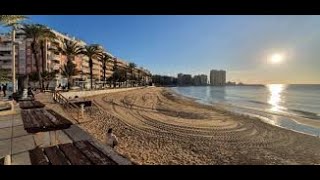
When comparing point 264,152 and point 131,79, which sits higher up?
point 131,79

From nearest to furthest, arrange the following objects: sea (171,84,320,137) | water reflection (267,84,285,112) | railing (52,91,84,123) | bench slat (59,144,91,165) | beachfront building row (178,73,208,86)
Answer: bench slat (59,144,91,165) → beachfront building row (178,73,208,86) → railing (52,91,84,123) → sea (171,84,320,137) → water reflection (267,84,285,112)

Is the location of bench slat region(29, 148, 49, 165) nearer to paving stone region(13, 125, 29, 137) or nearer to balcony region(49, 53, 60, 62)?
paving stone region(13, 125, 29, 137)

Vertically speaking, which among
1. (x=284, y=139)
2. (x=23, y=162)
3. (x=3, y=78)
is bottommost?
(x=284, y=139)

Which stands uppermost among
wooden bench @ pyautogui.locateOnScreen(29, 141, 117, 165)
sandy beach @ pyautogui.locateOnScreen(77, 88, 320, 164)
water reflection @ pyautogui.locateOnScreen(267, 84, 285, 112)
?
wooden bench @ pyautogui.locateOnScreen(29, 141, 117, 165)

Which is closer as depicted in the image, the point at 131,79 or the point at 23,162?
the point at 23,162

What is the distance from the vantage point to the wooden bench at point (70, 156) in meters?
2.93

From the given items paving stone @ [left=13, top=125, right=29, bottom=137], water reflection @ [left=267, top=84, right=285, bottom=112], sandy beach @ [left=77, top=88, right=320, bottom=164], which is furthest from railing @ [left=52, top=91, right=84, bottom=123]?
water reflection @ [left=267, top=84, right=285, bottom=112]

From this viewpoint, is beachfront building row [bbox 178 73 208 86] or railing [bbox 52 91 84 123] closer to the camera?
beachfront building row [bbox 178 73 208 86]

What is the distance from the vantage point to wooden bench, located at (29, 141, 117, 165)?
115 inches
